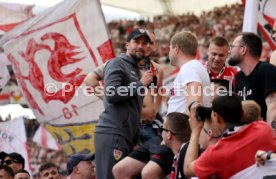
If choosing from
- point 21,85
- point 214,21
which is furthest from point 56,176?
point 214,21

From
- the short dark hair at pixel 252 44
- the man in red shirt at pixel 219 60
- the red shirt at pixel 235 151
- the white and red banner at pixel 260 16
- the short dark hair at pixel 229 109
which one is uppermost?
the white and red banner at pixel 260 16

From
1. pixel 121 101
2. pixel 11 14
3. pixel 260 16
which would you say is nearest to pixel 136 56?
pixel 121 101

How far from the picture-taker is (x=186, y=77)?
8.88 metres

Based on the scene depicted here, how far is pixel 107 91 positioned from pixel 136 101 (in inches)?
12.5

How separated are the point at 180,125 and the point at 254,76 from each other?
2.81ft

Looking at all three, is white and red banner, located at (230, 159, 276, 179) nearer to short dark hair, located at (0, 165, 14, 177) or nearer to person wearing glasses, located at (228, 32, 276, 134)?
person wearing glasses, located at (228, 32, 276, 134)

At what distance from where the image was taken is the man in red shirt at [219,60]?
9.90 m

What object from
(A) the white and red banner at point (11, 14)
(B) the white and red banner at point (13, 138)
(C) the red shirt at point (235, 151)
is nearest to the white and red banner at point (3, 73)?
(A) the white and red banner at point (11, 14)

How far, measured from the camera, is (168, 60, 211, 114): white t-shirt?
8867mm

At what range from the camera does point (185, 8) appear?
76.1 feet

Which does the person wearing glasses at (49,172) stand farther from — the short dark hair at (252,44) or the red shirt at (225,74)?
the short dark hair at (252,44)

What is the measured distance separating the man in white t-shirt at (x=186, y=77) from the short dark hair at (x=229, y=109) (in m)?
1.21

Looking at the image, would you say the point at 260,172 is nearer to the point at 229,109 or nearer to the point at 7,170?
the point at 229,109

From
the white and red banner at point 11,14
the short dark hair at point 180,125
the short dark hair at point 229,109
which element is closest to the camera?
the short dark hair at point 229,109
